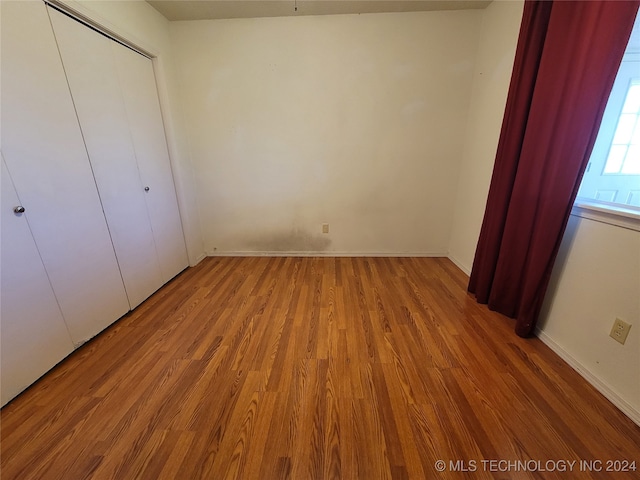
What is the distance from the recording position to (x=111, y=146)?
1.78 metres

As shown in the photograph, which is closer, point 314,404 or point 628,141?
point 314,404

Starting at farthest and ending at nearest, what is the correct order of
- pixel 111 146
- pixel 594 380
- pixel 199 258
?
pixel 199 258 < pixel 111 146 < pixel 594 380

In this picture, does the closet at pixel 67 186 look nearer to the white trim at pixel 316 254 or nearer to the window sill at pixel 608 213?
the white trim at pixel 316 254

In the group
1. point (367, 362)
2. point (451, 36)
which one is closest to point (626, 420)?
point (367, 362)

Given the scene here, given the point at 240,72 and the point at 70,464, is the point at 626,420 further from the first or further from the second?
the point at 240,72

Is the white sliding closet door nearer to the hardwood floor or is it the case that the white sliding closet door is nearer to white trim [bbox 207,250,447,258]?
the hardwood floor

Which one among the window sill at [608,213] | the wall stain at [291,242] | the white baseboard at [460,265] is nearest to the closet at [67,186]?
the wall stain at [291,242]

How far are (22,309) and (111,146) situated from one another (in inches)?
46.3

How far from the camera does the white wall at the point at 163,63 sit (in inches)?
66.7

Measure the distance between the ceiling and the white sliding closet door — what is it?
1.99m

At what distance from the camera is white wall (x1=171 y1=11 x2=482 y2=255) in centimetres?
234

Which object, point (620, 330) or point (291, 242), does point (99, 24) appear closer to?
point (291, 242)

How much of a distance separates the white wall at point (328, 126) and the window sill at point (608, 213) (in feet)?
4.63

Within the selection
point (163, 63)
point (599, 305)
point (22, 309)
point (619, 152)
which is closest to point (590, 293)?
point (599, 305)
